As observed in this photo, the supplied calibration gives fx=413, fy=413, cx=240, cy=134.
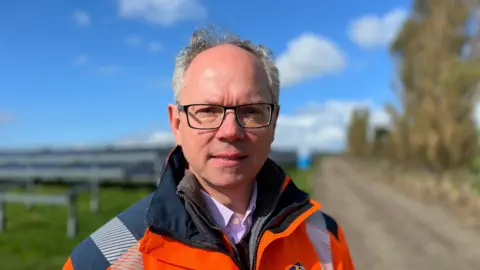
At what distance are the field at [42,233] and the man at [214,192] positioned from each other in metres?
3.89

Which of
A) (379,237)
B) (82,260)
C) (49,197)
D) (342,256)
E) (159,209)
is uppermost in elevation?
(159,209)

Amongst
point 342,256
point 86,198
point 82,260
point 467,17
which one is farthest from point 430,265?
point 467,17

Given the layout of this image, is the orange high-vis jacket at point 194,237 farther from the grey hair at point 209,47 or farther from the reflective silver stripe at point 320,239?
the grey hair at point 209,47

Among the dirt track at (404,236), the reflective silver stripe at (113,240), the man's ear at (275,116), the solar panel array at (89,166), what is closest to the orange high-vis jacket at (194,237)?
the reflective silver stripe at (113,240)

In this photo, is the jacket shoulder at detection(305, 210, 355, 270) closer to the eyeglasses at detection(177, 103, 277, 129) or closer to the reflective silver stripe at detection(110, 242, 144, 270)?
the eyeglasses at detection(177, 103, 277, 129)

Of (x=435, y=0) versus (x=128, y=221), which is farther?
(x=435, y=0)

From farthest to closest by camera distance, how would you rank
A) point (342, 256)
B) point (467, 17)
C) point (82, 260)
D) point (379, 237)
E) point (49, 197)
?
point (467, 17)
point (379, 237)
point (49, 197)
point (342, 256)
point (82, 260)

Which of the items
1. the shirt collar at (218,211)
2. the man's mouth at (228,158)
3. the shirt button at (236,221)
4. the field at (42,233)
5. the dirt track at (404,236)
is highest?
the man's mouth at (228,158)

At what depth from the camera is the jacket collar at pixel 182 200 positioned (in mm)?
1388

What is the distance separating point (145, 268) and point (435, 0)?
18.7m

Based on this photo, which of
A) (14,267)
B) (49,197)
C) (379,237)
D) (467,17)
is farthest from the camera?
(467,17)

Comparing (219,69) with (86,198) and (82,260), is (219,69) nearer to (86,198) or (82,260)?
(82,260)

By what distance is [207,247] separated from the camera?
1.39m

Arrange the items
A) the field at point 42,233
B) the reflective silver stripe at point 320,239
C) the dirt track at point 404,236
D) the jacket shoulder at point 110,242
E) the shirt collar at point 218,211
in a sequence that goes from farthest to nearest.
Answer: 1. the dirt track at point 404,236
2. the field at point 42,233
3. the reflective silver stripe at point 320,239
4. the shirt collar at point 218,211
5. the jacket shoulder at point 110,242
